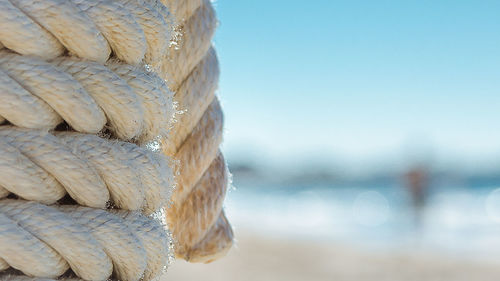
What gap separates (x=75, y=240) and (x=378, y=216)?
18.6 metres

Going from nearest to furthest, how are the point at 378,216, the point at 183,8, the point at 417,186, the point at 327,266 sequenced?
the point at 183,8 → the point at 327,266 → the point at 417,186 → the point at 378,216

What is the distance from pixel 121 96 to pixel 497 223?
15562 millimetres

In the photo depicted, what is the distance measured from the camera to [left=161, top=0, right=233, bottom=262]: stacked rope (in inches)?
31.6

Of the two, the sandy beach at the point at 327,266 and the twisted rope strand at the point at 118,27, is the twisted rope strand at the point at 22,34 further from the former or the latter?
A: the sandy beach at the point at 327,266

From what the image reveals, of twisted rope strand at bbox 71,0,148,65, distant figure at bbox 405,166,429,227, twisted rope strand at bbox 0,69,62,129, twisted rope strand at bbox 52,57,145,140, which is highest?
twisted rope strand at bbox 71,0,148,65

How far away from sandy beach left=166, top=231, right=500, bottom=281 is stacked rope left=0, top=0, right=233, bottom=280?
5557mm

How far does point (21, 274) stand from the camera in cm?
52

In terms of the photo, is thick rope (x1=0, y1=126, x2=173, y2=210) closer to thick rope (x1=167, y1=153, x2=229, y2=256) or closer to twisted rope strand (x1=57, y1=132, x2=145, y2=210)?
twisted rope strand (x1=57, y1=132, x2=145, y2=210)

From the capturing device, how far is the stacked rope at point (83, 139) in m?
0.51

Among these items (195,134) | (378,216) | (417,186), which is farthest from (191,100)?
(378,216)

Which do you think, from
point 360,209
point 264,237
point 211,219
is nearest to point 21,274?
point 211,219

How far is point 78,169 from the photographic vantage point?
53 cm

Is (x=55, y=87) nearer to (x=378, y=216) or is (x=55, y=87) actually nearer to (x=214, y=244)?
(x=214, y=244)

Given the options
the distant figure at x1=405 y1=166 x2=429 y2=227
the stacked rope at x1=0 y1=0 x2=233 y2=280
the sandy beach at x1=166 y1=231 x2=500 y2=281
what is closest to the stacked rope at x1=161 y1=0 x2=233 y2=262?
the stacked rope at x1=0 y1=0 x2=233 y2=280
